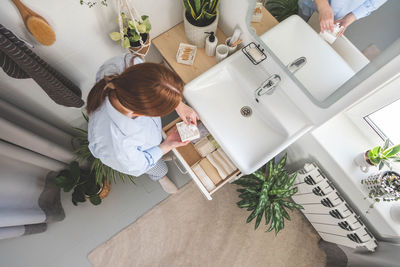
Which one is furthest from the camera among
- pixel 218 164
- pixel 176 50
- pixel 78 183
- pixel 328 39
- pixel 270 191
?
pixel 78 183

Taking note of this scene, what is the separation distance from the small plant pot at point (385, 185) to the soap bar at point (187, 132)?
0.98 metres

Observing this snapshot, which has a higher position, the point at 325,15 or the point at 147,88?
the point at 147,88

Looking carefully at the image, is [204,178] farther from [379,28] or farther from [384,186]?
[379,28]

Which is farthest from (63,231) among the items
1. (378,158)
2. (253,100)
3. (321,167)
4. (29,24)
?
(378,158)

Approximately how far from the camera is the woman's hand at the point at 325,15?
101cm

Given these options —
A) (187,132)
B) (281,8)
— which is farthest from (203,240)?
(281,8)

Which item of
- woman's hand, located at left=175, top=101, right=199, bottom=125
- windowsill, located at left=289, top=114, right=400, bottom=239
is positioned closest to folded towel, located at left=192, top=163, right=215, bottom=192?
woman's hand, located at left=175, top=101, right=199, bottom=125

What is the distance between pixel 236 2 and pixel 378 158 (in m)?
1.11

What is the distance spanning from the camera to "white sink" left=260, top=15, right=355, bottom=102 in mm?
1087

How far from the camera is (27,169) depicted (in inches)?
72.7

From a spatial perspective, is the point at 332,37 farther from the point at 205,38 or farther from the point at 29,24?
the point at 29,24

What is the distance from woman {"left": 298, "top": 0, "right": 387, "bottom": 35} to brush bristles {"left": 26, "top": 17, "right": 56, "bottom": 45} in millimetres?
1184

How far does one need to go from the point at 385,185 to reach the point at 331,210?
444 millimetres

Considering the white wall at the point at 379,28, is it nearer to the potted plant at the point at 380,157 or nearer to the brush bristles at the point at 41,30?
the potted plant at the point at 380,157
